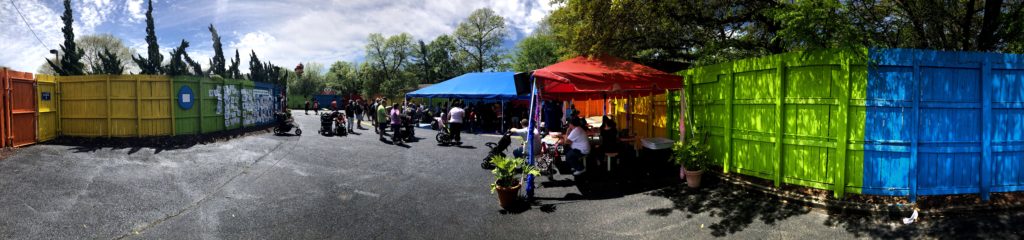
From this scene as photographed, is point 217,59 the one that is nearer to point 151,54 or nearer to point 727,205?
point 151,54

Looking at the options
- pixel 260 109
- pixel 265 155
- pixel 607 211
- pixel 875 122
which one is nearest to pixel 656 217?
pixel 607 211

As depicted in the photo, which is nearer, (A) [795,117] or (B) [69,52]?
(A) [795,117]

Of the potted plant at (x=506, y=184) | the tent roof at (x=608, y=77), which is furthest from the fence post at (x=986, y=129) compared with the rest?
the potted plant at (x=506, y=184)

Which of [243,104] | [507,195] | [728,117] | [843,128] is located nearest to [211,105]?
[243,104]

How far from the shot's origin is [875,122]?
17.5 feet

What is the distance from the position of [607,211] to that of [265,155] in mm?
9166

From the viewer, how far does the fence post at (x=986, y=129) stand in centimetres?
531

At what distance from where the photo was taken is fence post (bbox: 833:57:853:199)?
210 inches

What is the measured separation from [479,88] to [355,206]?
13.8 metres

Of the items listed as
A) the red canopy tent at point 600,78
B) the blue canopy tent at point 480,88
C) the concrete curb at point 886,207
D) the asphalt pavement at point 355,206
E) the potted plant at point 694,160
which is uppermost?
the blue canopy tent at point 480,88

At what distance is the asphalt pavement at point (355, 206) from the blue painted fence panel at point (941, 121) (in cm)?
58

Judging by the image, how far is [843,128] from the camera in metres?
5.42

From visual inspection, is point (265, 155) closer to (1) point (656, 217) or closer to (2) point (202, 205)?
(2) point (202, 205)

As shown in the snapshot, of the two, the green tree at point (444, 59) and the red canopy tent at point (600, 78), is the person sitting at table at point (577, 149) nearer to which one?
the red canopy tent at point (600, 78)
